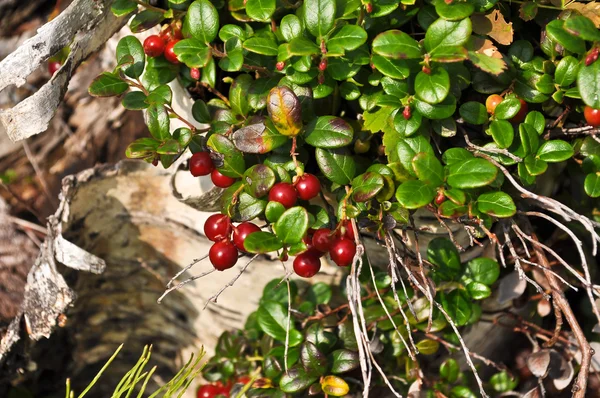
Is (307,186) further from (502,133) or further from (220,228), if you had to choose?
(502,133)

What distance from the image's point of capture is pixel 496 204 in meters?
1.40

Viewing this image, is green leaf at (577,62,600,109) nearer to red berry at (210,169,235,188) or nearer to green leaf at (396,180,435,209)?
green leaf at (396,180,435,209)

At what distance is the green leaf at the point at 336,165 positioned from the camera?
1.46m

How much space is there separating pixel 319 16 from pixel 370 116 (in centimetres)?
28

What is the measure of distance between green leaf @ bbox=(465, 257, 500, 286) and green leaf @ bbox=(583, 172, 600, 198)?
14.1 inches

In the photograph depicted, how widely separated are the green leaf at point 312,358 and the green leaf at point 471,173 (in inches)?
24.9

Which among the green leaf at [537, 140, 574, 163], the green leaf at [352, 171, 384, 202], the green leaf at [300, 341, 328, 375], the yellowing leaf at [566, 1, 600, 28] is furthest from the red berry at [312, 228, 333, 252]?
the yellowing leaf at [566, 1, 600, 28]

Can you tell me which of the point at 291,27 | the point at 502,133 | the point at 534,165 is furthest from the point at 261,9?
the point at 534,165

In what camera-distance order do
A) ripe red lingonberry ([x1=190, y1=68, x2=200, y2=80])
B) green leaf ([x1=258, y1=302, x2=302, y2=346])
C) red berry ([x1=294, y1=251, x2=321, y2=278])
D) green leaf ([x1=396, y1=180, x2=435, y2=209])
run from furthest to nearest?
1. green leaf ([x1=258, y1=302, x2=302, y2=346])
2. ripe red lingonberry ([x1=190, y1=68, x2=200, y2=80])
3. red berry ([x1=294, y1=251, x2=321, y2=278])
4. green leaf ([x1=396, y1=180, x2=435, y2=209])

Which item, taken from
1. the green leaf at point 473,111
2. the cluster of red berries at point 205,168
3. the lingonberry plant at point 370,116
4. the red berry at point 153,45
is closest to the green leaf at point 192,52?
the lingonberry plant at point 370,116

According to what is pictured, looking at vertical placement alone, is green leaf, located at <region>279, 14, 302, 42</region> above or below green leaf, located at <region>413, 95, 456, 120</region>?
above

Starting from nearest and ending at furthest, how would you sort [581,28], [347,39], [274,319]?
[581,28]
[347,39]
[274,319]

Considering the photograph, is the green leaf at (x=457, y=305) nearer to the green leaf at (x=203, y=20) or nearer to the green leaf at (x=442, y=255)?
the green leaf at (x=442, y=255)

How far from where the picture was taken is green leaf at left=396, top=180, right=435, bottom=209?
136cm
